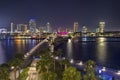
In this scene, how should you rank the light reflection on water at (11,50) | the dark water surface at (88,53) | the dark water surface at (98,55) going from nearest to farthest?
the dark water surface at (98,55), the dark water surface at (88,53), the light reflection on water at (11,50)

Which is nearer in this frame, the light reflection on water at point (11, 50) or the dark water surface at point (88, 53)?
the dark water surface at point (88, 53)

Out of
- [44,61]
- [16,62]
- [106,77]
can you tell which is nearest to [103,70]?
[106,77]

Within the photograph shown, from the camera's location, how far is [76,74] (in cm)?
1614

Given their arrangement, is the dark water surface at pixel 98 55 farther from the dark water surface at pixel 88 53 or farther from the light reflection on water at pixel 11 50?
the light reflection on water at pixel 11 50

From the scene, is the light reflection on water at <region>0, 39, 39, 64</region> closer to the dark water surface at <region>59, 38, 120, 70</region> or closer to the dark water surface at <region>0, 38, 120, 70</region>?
the dark water surface at <region>0, 38, 120, 70</region>

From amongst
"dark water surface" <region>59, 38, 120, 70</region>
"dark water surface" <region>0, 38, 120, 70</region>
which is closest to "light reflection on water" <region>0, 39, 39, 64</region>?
"dark water surface" <region>0, 38, 120, 70</region>

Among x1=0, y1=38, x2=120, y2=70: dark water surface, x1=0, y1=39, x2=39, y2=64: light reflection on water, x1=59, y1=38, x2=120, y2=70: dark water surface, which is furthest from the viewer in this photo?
x1=0, y1=39, x2=39, y2=64: light reflection on water

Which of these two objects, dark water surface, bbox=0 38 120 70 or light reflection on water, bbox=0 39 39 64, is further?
light reflection on water, bbox=0 39 39 64

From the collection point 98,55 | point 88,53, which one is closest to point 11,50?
point 88,53

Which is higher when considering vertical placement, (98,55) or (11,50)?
(11,50)

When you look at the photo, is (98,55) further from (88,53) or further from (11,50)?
(11,50)

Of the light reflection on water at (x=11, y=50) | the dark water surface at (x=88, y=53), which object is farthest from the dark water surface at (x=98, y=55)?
the light reflection on water at (x=11, y=50)

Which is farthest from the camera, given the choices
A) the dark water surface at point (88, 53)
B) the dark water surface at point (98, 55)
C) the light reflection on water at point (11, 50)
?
the light reflection on water at point (11, 50)

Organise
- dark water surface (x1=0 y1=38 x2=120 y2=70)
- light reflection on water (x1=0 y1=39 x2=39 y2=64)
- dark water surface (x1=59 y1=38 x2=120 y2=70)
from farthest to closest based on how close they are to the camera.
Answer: light reflection on water (x1=0 y1=39 x2=39 y2=64) → dark water surface (x1=0 y1=38 x2=120 y2=70) → dark water surface (x1=59 y1=38 x2=120 y2=70)
